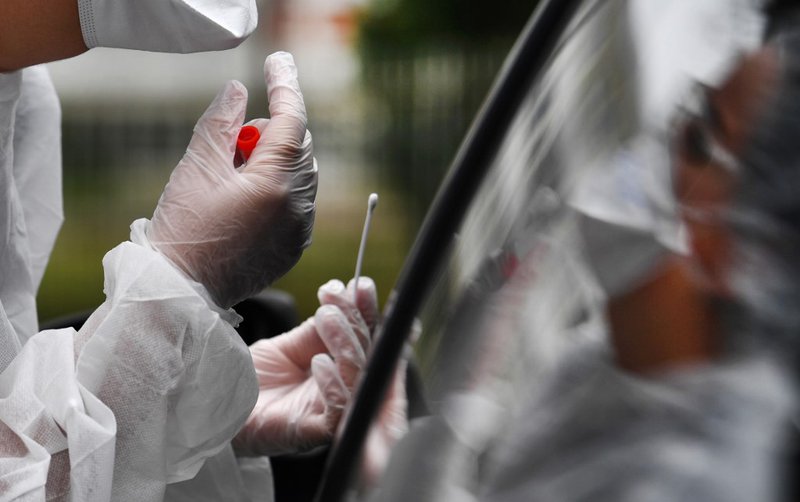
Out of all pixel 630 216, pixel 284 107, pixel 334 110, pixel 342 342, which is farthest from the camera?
pixel 334 110

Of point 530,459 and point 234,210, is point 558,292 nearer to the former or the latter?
point 530,459

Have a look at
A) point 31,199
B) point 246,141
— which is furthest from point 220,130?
point 31,199

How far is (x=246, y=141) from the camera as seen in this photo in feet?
4.57

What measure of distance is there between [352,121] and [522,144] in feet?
29.3

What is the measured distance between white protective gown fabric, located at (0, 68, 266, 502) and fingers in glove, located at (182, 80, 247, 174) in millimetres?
135

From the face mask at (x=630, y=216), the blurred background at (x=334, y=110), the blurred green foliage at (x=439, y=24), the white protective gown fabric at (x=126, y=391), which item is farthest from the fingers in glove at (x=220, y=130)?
the blurred green foliage at (x=439, y=24)

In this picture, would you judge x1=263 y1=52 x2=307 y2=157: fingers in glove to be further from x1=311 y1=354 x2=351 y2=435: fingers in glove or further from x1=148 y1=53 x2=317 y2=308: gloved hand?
x1=311 y1=354 x2=351 y2=435: fingers in glove

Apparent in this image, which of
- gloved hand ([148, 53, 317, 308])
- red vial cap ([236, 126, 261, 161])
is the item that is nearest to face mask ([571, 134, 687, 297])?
gloved hand ([148, 53, 317, 308])

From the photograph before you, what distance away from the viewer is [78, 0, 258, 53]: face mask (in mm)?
1229

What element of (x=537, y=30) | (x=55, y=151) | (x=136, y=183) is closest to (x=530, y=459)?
(x=537, y=30)

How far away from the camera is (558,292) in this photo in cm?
75

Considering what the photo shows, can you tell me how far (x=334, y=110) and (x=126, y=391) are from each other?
863 cm

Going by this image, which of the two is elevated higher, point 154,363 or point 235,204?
point 235,204

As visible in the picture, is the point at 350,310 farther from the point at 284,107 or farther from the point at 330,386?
the point at 284,107
